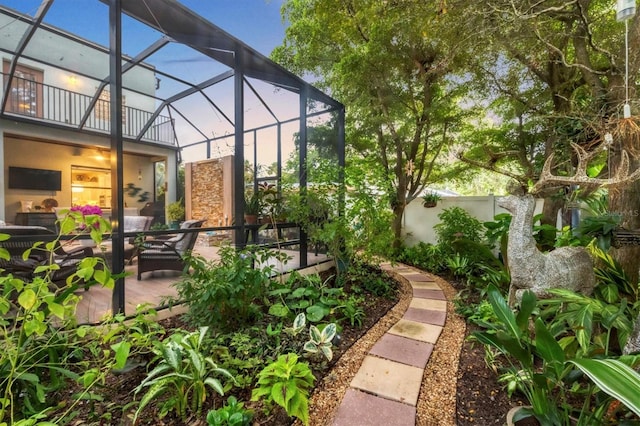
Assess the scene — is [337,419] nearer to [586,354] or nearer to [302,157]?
[586,354]

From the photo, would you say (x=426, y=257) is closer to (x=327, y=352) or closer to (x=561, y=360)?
(x=327, y=352)

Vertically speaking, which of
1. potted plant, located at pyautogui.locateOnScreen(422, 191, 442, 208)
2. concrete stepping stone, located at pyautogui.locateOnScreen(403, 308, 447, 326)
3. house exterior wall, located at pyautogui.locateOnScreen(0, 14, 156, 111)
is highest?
house exterior wall, located at pyautogui.locateOnScreen(0, 14, 156, 111)

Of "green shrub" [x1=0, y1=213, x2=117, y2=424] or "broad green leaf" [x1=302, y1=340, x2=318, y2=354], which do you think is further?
"broad green leaf" [x1=302, y1=340, x2=318, y2=354]

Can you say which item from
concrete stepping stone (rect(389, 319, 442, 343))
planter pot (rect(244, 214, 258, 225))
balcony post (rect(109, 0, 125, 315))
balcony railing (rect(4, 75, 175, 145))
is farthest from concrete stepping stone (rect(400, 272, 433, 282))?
balcony railing (rect(4, 75, 175, 145))

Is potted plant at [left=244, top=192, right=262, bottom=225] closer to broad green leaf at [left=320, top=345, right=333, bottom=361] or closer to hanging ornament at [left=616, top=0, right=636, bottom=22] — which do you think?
broad green leaf at [left=320, top=345, right=333, bottom=361]

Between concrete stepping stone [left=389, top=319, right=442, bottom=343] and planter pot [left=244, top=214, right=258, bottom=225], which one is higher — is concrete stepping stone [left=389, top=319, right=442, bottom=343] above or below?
below

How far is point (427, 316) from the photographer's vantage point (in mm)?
3033

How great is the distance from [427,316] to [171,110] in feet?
22.8

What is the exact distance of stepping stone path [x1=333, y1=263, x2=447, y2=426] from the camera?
1593 millimetres

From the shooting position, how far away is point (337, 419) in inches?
61.6

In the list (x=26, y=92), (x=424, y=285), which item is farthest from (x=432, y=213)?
(x=26, y=92)

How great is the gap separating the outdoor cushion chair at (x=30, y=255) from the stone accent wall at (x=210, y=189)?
2814 mm

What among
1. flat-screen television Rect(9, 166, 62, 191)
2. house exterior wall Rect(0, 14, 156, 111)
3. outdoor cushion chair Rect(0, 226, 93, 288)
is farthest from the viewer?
flat-screen television Rect(9, 166, 62, 191)

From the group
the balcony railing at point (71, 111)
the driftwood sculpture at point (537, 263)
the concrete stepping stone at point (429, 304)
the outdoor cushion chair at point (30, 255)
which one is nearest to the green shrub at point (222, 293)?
the outdoor cushion chair at point (30, 255)
